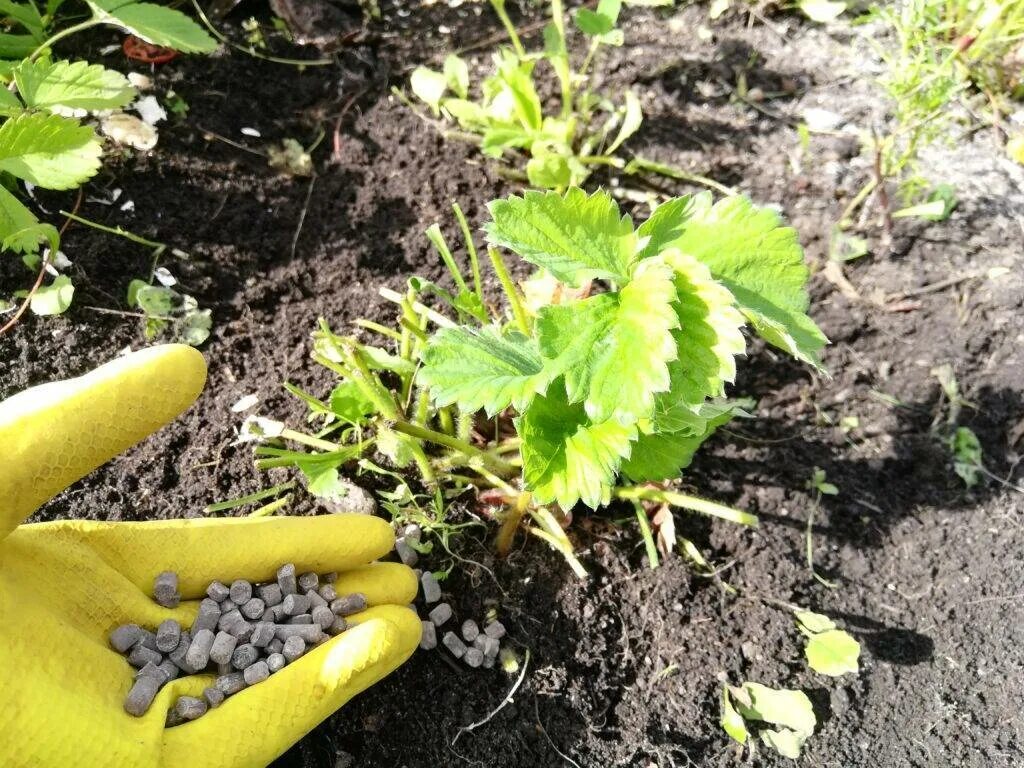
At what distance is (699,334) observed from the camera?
1028mm

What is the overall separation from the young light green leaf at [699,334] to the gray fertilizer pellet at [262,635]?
714mm

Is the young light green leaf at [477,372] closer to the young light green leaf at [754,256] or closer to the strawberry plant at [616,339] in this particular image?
the strawberry plant at [616,339]

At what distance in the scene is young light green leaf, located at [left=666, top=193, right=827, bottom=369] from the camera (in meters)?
1.11

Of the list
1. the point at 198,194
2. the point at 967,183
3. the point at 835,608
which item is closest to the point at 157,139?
the point at 198,194

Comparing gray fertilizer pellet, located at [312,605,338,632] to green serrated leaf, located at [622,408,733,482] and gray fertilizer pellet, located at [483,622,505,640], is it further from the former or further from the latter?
green serrated leaf, located at [622,408,733,482]

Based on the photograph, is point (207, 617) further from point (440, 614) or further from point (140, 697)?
point (440, 614)

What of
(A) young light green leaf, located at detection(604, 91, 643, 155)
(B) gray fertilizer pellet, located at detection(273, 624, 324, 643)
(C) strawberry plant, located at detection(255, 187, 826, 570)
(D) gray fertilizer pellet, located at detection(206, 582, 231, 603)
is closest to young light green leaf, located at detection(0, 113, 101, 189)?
(C) strawberry plant, located at detection(255, 187, 826, 570)

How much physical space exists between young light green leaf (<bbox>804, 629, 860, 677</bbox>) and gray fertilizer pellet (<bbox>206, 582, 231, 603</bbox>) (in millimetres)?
1056

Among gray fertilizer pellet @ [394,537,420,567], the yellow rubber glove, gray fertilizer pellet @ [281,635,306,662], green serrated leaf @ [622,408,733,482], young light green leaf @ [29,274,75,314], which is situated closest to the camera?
the yellow rubber glove

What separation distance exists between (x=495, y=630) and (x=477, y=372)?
1.94 ft

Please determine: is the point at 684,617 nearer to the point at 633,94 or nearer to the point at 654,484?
the point at 654,484

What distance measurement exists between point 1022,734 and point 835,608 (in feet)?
1.28

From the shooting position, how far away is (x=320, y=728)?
138cm

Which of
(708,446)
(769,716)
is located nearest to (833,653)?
(769,716)
